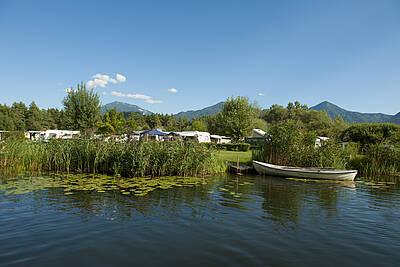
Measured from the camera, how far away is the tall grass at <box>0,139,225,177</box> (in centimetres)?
980

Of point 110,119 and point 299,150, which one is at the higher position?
point 110,119

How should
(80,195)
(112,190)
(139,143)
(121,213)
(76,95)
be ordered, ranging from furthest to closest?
(76,95) → (139,143) → (112,190) → (80,195) → (121,213)

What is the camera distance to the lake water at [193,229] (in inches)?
135

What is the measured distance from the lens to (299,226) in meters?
4.82

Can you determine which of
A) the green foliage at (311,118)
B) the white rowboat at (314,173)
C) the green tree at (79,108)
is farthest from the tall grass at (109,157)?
the green tree at (79,108)

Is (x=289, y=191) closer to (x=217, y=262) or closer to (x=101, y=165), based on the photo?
(x=217, y=262)

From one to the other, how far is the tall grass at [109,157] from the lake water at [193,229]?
8.55ft

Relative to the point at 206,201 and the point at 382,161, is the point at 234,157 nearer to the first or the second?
the point at 382,161

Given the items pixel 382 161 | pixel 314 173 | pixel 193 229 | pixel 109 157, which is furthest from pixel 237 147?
pixel 193 229

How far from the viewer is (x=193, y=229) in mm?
4523

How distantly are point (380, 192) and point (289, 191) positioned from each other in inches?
137

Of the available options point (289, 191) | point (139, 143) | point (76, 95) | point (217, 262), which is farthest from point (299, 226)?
point (76, 95)

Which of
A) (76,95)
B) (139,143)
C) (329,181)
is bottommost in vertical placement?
(329,181)

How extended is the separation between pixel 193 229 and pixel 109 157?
6944 millimetres
